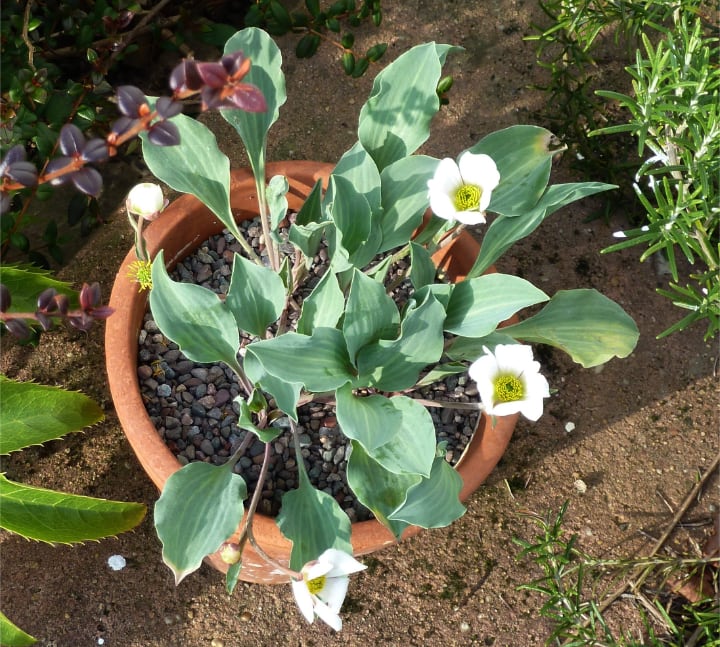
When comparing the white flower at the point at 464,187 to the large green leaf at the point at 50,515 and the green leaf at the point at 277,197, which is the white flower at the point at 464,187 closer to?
the green leaf at the point at 277,197

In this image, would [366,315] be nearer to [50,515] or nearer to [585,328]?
[585,328]

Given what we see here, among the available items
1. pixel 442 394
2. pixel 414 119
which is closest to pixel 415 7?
pixel 414 119

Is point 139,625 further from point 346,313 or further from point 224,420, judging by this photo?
point 346,313

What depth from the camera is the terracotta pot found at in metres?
1.39

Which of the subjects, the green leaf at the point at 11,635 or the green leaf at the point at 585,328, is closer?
the green leaf at the point at 585,328

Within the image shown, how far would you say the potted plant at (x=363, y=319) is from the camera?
115cm

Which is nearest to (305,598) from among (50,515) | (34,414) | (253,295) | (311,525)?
(311,525)

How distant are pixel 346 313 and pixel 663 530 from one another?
115 centimetres

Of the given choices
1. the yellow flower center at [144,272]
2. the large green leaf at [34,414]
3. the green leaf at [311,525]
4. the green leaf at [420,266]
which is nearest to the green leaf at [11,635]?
the large green leaf at [34,414]

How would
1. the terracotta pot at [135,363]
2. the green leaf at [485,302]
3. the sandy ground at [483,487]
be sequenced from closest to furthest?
the green leaf at [485,302]
the terracotta pot at [135,363]
the sandy ground at [483,487]

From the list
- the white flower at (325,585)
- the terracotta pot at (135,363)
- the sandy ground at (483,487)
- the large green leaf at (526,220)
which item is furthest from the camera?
the sandy ground at (483,487)

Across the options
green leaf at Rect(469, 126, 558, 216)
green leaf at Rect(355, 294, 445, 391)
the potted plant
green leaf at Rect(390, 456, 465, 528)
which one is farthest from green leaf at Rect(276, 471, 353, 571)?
green leaf at Rect(469, 126, 558, 216)

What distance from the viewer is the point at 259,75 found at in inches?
51.5

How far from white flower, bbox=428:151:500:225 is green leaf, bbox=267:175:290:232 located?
253 millimetres
